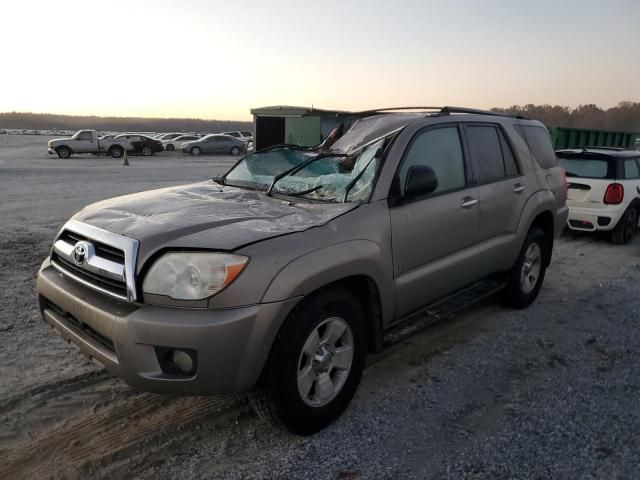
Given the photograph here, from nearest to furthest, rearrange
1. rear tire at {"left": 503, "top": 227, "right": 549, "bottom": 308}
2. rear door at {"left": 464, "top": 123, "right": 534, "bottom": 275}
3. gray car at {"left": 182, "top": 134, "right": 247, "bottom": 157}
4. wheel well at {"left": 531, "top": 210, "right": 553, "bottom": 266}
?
rear door at {"left": 464, "top": 123, "right": 534, "bottom": 275}, rear tire at {"left": 503, "top": 227, "right": 549, "bottom": 308}, wheel well at {"left": 531, "top": 210, "right": 553, "bottom": 266}, gray car at {"left": 182, "top": 134, "right": 247, "bottom": 157}

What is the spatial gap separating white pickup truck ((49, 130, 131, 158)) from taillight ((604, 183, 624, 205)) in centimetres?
2532

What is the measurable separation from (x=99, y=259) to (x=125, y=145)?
2927 cm

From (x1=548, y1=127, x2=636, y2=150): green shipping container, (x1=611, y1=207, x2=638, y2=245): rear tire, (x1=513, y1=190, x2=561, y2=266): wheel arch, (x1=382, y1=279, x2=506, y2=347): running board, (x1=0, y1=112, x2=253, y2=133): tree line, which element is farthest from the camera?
(x1=0, y1=112, x2=253, y2=133): tree line

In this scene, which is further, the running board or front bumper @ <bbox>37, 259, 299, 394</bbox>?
the running board

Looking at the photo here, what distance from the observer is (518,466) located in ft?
8.87

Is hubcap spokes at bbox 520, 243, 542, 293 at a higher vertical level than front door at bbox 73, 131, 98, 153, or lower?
lower

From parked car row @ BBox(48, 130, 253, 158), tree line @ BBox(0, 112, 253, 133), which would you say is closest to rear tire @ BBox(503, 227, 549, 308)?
parked car row @ BBox(48, 130, 253, 158)

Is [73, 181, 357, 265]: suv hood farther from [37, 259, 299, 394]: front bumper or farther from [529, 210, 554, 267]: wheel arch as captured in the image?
[529, 210, 554, 267]: wheel arch

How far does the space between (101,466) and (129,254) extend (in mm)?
1126

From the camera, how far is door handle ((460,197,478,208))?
12.6 ft

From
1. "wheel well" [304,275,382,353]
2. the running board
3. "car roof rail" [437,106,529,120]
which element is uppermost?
"car roof rail" [437,106,529,120]

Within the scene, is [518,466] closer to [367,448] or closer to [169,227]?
[367,448]

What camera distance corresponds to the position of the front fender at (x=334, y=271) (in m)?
2.57

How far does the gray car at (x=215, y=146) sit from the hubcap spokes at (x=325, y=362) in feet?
104
